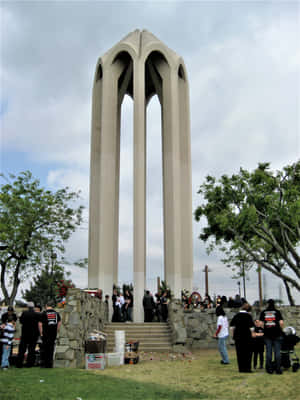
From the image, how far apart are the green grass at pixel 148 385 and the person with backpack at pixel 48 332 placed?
476 millimetres

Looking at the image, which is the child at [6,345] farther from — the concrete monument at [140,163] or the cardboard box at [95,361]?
the concrete monument at [140,163]

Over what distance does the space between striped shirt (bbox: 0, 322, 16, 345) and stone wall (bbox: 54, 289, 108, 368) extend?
1.61 meters

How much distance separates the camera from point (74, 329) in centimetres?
1217

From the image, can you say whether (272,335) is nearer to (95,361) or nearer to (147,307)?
(95,361)

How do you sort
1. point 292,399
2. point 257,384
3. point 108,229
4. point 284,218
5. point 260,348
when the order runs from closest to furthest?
point 292,399, point 257,384, point 260,348, point 284,218, point 108,229

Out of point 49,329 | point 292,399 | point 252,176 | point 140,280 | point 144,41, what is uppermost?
point 144,41

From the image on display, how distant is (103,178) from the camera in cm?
2538

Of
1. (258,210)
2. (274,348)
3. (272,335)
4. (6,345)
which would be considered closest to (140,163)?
(258,210)

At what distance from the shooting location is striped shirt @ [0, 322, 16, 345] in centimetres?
1007

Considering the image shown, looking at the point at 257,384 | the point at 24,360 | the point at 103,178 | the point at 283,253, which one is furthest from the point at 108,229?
Result: the point at 257,384

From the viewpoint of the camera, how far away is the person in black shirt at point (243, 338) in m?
9.74

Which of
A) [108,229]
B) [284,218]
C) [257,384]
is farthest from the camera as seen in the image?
[108,229]

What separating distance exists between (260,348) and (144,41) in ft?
71.7

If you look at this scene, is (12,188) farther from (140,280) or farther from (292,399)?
(292,399)
